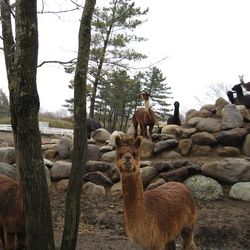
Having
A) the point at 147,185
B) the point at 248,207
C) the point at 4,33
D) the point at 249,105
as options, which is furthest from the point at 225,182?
the point at 4,33

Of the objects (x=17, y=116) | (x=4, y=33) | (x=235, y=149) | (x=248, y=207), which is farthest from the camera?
(x=235, y=149)

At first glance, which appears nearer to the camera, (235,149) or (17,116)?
(17,116)

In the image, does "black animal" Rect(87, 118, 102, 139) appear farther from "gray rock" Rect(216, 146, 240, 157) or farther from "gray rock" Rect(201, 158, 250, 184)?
"gray rock" Rect(201, 158, 250, 184)

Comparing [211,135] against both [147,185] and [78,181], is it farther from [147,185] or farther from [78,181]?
[78,181]

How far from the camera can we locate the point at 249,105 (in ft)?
49.1

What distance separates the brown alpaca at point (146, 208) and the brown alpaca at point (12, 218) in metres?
1.66

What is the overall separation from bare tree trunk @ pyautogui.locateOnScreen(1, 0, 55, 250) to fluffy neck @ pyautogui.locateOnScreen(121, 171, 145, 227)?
98 centimetres

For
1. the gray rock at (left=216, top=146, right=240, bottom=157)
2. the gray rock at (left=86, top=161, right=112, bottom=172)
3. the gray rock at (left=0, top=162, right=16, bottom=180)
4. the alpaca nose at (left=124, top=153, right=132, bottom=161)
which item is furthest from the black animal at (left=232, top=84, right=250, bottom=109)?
the alpaca nose at (left=124, top=153, right=132, bottom=161)

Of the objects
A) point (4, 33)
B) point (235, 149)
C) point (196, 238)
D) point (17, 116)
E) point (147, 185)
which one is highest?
point (4, 33)

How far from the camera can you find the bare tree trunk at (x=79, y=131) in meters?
5.79

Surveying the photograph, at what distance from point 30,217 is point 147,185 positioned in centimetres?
582

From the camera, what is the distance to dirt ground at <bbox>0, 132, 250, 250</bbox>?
8.07 meters

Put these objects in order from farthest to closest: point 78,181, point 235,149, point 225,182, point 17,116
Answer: point 235,149 → point 225,182 → point 78,181 → point 17,116

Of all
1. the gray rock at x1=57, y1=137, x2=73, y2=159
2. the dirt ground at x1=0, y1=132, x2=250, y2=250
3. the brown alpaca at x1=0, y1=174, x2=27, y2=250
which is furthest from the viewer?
the gray rock at x1=57, y1=137, x2=73, y2=159
